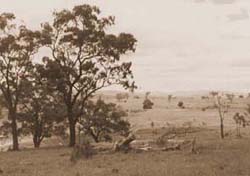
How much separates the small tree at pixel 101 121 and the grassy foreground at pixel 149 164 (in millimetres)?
18416

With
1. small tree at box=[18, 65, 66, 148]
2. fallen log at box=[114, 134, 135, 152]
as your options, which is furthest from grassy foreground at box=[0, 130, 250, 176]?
small tree at box=[18, 65, 66, 148]

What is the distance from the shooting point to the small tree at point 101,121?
206 ft

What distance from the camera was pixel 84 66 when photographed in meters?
56.2

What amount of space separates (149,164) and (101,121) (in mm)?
29298

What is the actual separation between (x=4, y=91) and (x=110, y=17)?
1351 centimetres

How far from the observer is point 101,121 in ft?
205

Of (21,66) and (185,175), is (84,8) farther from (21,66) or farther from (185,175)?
(185,175)

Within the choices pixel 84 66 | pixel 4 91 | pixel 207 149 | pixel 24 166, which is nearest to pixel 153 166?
pixel 24 166

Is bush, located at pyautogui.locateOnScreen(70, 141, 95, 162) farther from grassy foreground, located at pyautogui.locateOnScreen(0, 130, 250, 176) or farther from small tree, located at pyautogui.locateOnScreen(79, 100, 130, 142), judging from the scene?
small tree, located at pyautogui.locateOnScreen(79, 100, 130, 142)

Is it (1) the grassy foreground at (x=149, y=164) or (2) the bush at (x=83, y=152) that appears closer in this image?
(1) the grassy foreground at (x=149, y=164)

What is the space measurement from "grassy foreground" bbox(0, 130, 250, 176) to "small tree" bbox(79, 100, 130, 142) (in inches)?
725

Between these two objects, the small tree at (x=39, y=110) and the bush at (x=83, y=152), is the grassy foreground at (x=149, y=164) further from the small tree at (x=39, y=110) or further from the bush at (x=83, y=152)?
the small tree at (x=39, y=110)

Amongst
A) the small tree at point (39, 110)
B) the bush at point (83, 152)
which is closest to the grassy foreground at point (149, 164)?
the bush at point (83, 152)

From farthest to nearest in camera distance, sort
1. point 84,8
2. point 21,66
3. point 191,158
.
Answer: point 21,66 < point 84,8 < point 191,158
